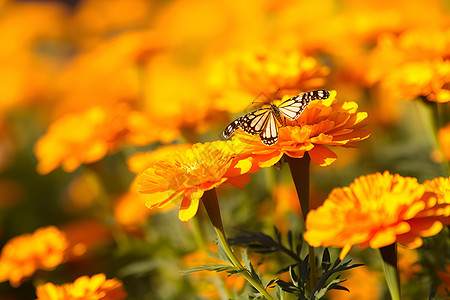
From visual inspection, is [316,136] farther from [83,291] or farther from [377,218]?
[83,291]

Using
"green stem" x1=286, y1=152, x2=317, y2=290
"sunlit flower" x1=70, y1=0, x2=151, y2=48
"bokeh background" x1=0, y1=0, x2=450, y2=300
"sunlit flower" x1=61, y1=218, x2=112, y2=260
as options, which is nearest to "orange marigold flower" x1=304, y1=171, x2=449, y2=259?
"green stem" x1=286, y1=152, x2=317, y2=290

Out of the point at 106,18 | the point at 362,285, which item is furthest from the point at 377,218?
the point at 106,18

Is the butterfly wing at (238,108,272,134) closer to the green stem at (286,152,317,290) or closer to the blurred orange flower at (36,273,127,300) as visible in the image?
the green stem at (286,152,317,290)

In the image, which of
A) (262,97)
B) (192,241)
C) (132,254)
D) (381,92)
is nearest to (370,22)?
(381,92)

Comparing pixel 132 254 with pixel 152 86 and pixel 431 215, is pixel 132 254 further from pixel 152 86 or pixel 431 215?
pixel 152 86

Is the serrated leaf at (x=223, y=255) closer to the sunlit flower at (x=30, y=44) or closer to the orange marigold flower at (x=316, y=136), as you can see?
the orange marigold flower at (x=316, y=136)

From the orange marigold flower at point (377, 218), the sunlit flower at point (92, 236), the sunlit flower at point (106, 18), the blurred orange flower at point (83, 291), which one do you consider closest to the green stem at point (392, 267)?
the orange marigold flower at point (377, 218)
